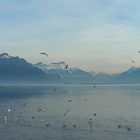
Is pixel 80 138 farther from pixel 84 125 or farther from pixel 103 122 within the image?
pixel 103 122

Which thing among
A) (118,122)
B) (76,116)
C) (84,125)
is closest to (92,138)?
(84,125)

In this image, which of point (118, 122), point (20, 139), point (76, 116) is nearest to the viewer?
point (20, 139)

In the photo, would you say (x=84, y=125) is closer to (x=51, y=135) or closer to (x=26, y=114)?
(x=51, y=135)

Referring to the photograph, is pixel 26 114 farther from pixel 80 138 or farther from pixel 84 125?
pixel 80 138

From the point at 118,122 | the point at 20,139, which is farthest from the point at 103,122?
the point at 20,139

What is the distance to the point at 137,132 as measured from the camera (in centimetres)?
8525

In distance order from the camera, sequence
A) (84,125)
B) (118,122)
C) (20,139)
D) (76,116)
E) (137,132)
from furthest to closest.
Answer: (76,116), (118,122), (84,125), (137,132), (20,139)

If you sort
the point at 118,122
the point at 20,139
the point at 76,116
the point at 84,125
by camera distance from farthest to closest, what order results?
the point at 76,116 → the point at 118,122 → the point at 84,125 → the point at 20,139

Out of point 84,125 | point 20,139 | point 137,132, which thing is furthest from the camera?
point 84,125

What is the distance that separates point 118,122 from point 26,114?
28.2 metres

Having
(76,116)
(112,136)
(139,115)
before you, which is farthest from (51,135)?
(139,115)

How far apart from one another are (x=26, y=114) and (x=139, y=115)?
2872 cm

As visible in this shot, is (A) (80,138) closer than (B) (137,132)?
Yes

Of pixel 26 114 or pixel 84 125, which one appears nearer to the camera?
pixel 84 125
